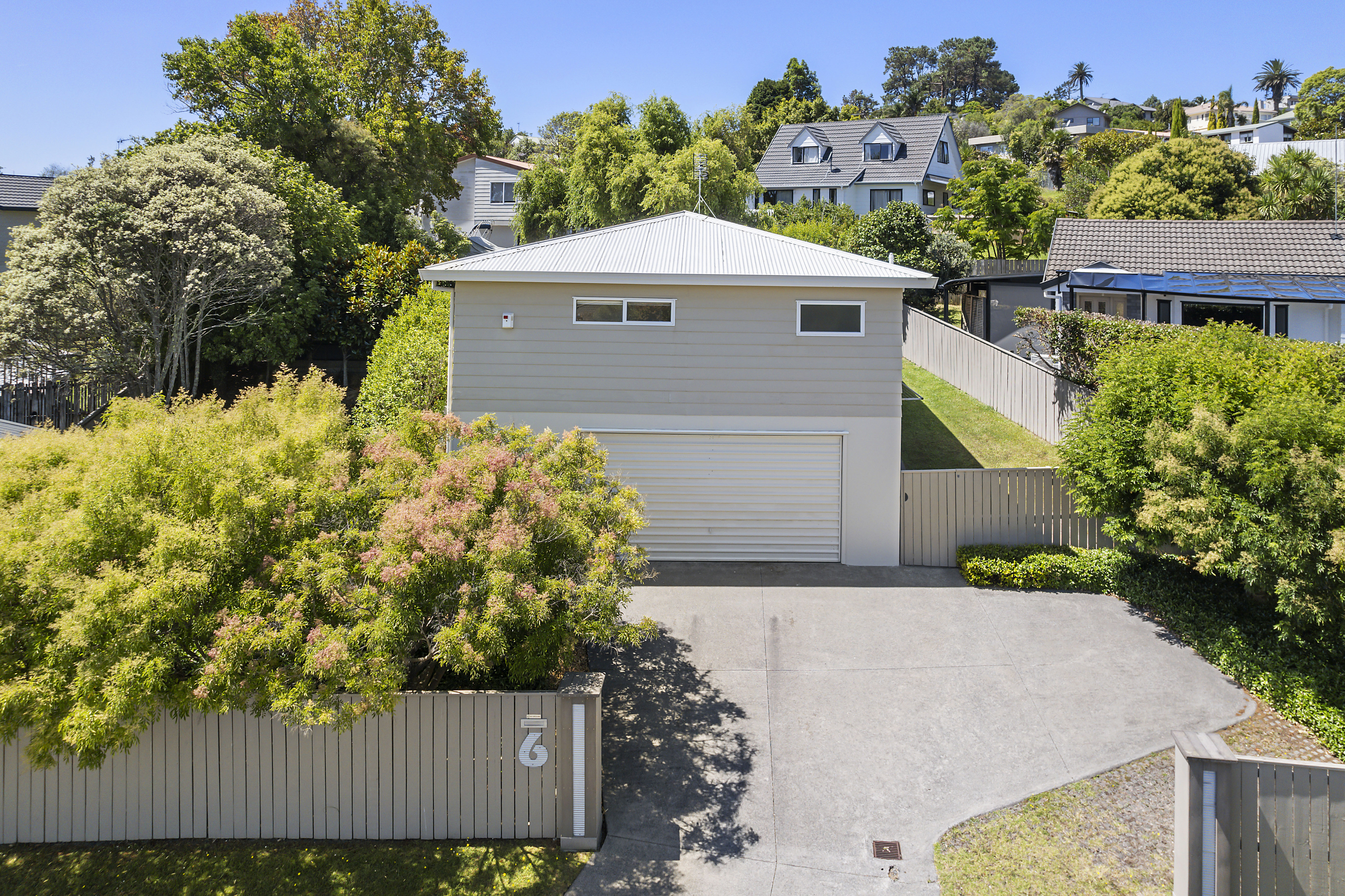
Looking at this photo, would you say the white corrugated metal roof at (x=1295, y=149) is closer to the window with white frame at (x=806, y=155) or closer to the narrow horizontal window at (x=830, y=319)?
the window with white frame at (x=806, y=155)

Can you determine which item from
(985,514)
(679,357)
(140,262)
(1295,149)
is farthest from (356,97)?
(1295,149)

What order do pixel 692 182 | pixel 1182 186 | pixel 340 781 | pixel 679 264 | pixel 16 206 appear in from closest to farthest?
pixel 340 781 → pixel 679 264 → pixel 16 206 → pixel 692 182 → pixel 1182 186

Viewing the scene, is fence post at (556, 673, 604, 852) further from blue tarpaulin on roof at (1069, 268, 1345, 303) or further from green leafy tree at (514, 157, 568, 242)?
green leafy tree at (514, 157, 568, 242)

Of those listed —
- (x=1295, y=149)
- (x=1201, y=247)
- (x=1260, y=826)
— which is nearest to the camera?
(x=1260, y=826)

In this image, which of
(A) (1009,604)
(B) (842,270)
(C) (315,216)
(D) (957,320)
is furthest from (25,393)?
(D) (957,320)

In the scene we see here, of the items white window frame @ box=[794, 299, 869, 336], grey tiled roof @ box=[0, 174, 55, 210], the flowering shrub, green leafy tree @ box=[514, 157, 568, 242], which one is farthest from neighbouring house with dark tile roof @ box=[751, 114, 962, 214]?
the flowering shrub

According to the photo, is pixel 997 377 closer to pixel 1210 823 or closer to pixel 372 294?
pixel 1210 823

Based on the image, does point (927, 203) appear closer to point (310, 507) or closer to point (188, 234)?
point (188, 234)
